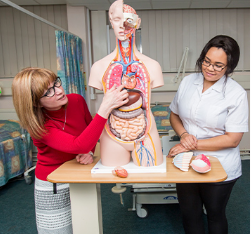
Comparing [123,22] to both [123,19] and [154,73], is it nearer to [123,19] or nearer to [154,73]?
[123,19]

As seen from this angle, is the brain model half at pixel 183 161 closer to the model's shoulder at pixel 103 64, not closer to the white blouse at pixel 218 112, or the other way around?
the white blouse at pixel 218 112

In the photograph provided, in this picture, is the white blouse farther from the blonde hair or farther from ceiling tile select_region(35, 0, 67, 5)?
ceiling tile select_region(35, 0, 67, 5)

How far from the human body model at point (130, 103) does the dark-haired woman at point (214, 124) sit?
22 centimetres

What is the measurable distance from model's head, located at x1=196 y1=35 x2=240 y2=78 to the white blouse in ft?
0.30

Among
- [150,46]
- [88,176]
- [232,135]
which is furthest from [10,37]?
[232,135]

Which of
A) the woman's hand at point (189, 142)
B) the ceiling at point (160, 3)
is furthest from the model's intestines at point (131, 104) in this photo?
the ceiling at point (160, 3)

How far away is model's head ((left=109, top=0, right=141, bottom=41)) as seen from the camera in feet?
3.58

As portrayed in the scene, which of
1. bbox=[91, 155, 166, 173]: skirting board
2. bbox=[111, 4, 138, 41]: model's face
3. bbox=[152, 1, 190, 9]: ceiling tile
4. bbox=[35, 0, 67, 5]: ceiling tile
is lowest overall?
bbox=[91, 155, 166, 173]: skirting board

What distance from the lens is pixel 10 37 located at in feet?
12.5

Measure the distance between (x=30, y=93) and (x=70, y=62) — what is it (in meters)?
2.09

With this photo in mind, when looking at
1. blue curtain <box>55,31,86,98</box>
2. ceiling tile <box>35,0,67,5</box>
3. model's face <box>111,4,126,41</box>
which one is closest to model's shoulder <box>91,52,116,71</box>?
model's face <box>111,4,126,41</box>

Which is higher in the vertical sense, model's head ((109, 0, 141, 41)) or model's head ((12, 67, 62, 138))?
model's head ((109, 0, 141, 41))

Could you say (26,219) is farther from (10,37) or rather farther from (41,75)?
(10,37)

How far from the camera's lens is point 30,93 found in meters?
1.01
